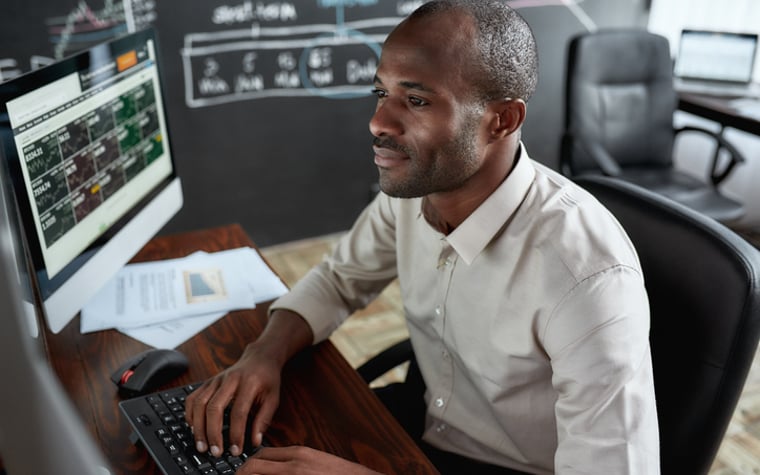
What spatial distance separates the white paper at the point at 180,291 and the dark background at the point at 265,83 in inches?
54.7

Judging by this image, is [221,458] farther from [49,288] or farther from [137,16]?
[137,16]

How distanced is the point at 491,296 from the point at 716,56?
2.52 meters

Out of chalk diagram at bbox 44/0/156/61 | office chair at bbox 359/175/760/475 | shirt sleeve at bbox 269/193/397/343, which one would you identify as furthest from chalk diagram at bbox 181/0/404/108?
office chair at bbox 359/175/760/475

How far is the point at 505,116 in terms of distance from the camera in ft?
3.50

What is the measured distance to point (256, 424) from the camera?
0.96m

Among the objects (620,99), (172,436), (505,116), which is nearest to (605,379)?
(505,116)

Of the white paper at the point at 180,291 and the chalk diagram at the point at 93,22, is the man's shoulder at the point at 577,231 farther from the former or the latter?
the chalk diagram at the point at 93,22

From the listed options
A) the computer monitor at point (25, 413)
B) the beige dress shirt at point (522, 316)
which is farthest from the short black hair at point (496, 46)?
the computer monitor at point (25, 413)

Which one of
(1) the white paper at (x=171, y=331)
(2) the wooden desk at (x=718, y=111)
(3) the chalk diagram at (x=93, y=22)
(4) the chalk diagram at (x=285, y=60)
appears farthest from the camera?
(4) the chalk diagram at (x=285, y=60)

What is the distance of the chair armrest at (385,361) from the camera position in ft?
4.21

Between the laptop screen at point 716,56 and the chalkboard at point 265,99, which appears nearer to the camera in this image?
the chalkboard at point 265,99

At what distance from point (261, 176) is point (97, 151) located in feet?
6.09

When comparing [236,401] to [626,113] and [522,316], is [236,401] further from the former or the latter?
[626,113]

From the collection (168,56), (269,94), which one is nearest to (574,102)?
(269,94)
